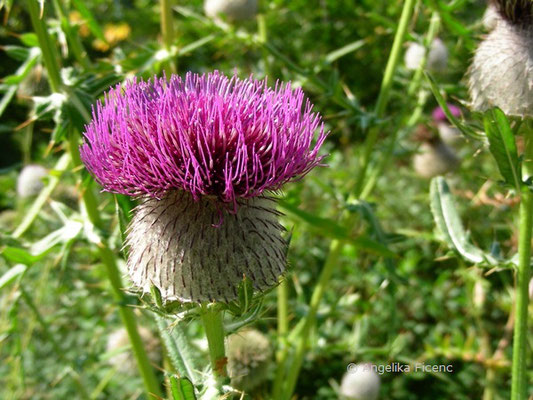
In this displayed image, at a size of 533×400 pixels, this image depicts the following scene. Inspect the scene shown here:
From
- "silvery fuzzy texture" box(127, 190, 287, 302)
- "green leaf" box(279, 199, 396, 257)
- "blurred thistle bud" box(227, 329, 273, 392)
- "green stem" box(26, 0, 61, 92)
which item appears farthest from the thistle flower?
"blurred thistle bud" box(227, 329, 273, 392)

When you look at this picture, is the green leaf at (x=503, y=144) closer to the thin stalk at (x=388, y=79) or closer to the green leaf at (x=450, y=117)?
the green leaf at (x=450, y=117)

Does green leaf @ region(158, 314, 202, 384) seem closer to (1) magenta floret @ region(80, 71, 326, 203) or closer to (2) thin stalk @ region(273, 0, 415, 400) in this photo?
(1) magenta floret @ region(80, 71, 326, 203)

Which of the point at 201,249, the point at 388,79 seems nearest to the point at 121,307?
the point at 201,249

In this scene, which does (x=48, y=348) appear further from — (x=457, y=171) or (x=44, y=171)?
(x=457, y=171)

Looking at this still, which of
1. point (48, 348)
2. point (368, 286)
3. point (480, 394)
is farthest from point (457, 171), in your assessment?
point (48, 348)

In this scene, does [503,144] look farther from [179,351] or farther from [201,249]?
[179,351]
